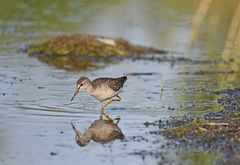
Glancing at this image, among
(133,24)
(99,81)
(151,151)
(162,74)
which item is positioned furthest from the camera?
(133,24)

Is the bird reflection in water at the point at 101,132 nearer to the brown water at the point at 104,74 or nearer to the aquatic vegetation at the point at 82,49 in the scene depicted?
the brown water at the point at 104,74

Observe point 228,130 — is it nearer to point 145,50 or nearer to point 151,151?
point 151,151

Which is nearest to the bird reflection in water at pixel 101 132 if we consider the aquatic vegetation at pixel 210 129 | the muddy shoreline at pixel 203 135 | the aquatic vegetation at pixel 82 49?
the muddy shoreline at pixel 203 135

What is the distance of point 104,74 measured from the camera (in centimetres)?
1502

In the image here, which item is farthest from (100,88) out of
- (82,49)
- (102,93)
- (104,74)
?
(82,49)

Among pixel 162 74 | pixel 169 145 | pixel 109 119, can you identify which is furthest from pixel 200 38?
pixel 169 145

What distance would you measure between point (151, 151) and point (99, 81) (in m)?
3.08

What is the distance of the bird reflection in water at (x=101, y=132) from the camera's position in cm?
932

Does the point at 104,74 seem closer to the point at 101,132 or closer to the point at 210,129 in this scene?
the point at 101,132

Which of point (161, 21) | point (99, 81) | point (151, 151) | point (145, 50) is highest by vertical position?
point (161, 21)

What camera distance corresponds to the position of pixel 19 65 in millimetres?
15805

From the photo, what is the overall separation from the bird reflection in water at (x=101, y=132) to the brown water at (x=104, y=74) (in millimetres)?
102

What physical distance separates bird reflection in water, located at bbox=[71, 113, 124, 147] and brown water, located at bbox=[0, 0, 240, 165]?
0.10 metres

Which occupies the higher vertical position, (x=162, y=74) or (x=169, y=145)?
(x=162, y=74)
